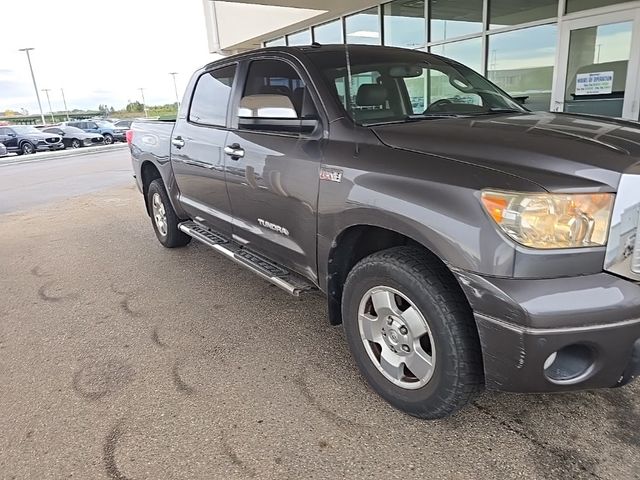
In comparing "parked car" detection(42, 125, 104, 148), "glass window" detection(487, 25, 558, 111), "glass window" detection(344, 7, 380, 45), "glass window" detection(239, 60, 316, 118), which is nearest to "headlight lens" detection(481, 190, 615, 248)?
"glass window" detection(239, 60, 316, 118)

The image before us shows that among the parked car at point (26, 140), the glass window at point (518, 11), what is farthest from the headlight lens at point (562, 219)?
the parked car at point (26, 140)

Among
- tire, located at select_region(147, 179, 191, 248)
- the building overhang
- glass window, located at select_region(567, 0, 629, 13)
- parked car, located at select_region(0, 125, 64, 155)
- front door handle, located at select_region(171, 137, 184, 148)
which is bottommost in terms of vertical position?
parked car, located at select_region(0, 125, 64, 155)

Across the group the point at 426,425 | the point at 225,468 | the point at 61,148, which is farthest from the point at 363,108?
the point at 61,148

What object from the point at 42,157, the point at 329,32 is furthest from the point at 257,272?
the point at 42,157

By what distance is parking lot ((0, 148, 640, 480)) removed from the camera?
2.23m

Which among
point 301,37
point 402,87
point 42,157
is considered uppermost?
point 301,37

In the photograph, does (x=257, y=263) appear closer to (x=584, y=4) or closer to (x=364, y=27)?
(x=584, y=4)

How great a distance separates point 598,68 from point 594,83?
212 mm

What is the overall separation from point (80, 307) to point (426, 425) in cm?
305

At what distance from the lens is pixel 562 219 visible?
1899 mm

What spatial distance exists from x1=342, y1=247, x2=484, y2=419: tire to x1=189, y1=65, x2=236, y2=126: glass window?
201cm

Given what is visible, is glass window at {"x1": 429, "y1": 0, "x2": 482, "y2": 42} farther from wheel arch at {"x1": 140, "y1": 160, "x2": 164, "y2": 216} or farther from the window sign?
wheel arch at {"x1": 140, "y1": 160, "x2": 164, "y2": 216}

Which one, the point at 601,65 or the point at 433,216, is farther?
the point at 601,65

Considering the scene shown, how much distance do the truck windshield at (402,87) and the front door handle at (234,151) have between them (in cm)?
81
